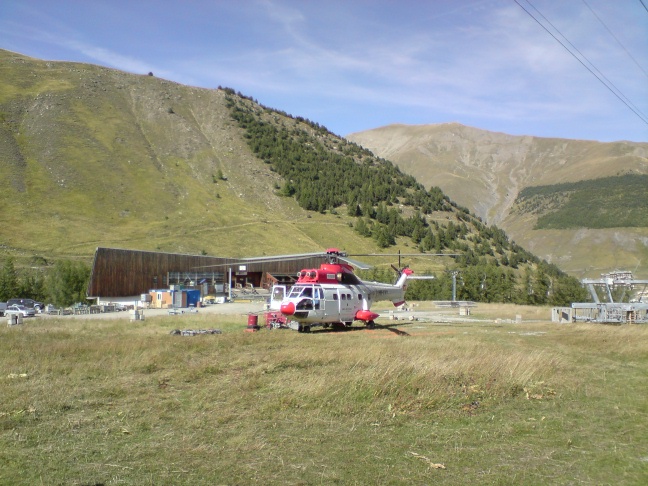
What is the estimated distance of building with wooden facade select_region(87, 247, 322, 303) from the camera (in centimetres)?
5389

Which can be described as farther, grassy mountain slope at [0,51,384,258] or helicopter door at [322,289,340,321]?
grassy mountain slope at [0,51,384,258]

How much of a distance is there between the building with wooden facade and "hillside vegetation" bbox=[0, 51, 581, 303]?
38.3 ft

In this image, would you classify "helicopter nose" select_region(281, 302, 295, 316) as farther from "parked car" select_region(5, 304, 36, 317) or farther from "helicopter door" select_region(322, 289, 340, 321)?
"parked car" select_region(5, 304, 36, 317)

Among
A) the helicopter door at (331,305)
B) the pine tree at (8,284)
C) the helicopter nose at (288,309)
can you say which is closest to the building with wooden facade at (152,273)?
the pine tree at (8,284)

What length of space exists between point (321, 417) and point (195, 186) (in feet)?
332

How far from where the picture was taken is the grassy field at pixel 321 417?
6742 millimetres

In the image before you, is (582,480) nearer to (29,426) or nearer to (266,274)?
(29,426)

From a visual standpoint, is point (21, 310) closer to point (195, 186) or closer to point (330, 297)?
point (330, 297)

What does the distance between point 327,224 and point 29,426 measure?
327ft

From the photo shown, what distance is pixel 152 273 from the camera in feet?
195

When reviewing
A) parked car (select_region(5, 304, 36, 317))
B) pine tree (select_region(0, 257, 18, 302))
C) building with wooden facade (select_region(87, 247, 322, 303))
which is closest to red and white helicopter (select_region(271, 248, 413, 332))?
parked car (select_region(5, 304, 36, 317))

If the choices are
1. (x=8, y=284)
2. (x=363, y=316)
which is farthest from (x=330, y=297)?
(x=8, y=284)

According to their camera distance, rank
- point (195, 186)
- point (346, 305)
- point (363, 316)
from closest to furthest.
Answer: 1. point (346, 305)
2. point (363, 316)
3. point (195, 186)

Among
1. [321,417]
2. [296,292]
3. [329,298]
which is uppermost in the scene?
[296,292]
